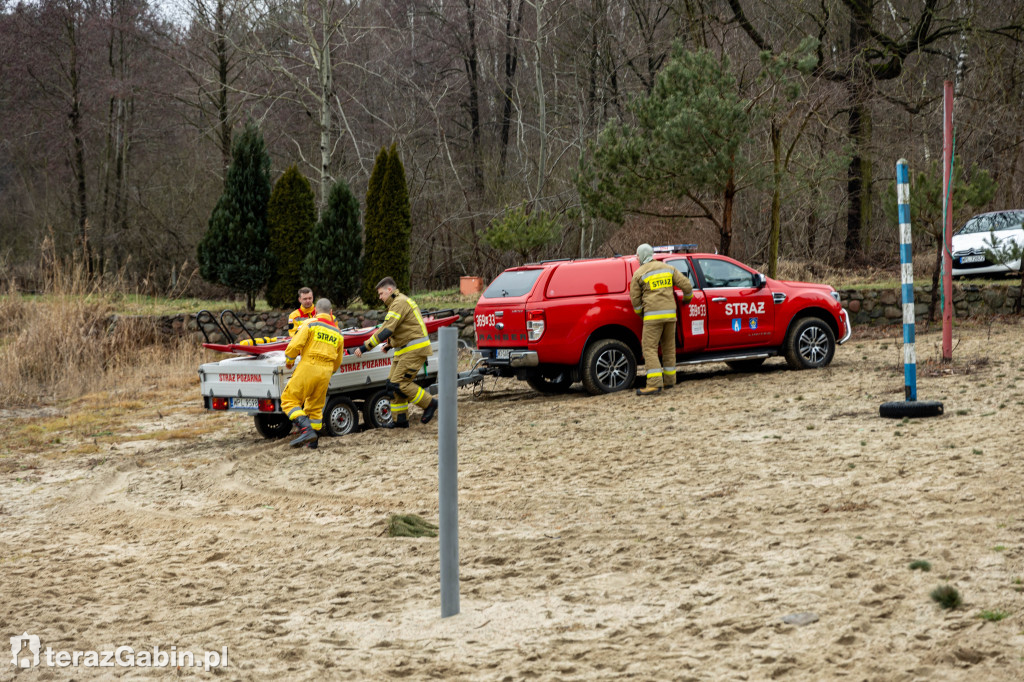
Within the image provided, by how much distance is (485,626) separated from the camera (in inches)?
220

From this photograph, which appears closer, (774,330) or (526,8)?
(774,330)

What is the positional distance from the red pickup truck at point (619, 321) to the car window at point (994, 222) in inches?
361

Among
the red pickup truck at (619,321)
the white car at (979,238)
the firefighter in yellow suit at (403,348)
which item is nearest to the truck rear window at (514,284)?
the red pickup truck at (619,321)

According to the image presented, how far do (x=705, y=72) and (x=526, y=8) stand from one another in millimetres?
16618

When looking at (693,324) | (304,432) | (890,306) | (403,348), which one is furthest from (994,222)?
(304,432)

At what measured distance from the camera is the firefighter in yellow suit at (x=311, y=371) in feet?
38.4

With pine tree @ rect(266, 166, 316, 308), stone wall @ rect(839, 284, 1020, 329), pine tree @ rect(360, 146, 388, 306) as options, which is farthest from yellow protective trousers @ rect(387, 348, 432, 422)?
pine tree @ rect(266, 166, 316, 308)

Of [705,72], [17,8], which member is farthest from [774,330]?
[17,8]

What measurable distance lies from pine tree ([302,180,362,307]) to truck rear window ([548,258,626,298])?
10944 mm

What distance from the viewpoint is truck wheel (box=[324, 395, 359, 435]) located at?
12.6 metres

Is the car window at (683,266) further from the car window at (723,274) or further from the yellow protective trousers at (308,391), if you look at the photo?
the yellow protective trousers at (308,391)

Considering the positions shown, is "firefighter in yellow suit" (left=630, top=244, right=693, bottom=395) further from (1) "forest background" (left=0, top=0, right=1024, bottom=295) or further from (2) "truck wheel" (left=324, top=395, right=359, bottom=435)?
(1) "forest background" (left=0, top=0, right=1024, bottom=295)

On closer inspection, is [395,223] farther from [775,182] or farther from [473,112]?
[473,112]

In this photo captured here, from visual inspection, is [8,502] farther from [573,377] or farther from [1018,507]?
[1018,507]
